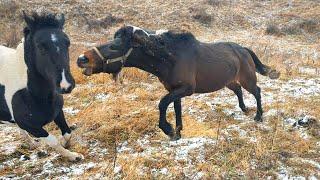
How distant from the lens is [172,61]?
5.46 m

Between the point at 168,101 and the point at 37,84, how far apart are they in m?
1.67

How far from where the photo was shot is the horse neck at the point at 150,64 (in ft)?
17.5

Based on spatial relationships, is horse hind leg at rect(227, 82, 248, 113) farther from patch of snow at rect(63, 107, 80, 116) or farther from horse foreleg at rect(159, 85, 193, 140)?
patch of snow at rect(63, 107, 80, 116)

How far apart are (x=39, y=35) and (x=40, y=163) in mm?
1702

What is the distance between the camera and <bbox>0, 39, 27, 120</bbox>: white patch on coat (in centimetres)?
491

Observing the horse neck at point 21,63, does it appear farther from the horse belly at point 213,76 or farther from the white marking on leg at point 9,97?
the horse belly at point 213,76

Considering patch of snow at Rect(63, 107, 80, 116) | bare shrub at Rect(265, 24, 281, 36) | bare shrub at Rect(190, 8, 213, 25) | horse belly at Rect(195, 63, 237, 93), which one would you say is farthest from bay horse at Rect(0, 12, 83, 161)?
bare shrub at Rect(190, 8, 213, 25)

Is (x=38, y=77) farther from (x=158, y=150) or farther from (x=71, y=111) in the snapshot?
(x=71, y=111)

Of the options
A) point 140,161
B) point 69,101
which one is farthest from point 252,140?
point 69,101

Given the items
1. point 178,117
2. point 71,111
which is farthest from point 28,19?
point 71,111

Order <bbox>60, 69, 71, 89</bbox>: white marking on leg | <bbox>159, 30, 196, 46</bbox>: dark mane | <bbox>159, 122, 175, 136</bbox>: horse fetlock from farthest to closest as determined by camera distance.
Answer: <bbox>159, 30, 196, 46</bbox>: dark mane → <bbox>159, 122, 175, 136</bbox>: horse fetlock → <bbox>60, 69, 71, 89</bbox>: white marking on leg

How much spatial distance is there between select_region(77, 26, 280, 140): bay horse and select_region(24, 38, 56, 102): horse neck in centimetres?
46

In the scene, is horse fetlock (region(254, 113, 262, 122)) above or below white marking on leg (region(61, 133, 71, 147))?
below

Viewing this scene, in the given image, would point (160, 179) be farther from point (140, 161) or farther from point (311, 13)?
point (311, 13)
